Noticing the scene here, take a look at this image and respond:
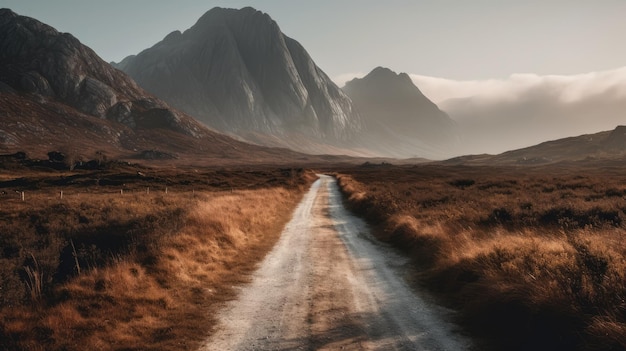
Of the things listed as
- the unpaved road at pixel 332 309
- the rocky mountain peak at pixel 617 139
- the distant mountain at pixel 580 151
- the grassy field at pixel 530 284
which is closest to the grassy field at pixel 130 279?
the unpaved road at pixel 332 309

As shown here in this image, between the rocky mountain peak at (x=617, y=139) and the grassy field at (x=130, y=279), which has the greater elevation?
the rocky mountain peak at (x=617, y=139)

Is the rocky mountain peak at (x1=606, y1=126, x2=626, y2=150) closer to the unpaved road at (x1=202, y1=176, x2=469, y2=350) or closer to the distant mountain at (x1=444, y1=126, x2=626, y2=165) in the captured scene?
the distant mountain at (x1=444, y1=126, x2=626, y2=165)

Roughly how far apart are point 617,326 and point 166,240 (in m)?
12.4

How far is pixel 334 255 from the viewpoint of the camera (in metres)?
15.5

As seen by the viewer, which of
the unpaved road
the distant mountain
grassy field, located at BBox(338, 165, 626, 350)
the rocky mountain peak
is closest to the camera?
grassy field, located at BBox(338, 165, 626, 350)

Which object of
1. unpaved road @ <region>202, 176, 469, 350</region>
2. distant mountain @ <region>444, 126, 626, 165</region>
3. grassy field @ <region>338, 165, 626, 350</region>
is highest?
distant mountain @ <region>444, 126, 626, 165</region>

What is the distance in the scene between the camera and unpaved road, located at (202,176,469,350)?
24.2 ft

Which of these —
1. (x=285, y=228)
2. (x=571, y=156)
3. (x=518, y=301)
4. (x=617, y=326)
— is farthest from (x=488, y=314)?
(x=571, y=156)

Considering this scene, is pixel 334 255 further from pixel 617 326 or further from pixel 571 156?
pixel 571 156

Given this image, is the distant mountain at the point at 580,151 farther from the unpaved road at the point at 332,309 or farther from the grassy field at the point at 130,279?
the unpaved road at the point at 332,309

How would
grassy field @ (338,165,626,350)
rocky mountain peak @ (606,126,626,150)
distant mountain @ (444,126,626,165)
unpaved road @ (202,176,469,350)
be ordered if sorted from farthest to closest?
rocky mountain peak @ (606,126,626,150)
distant mountain @ (444,126,626,165)
unpaved road @ (202,176,469,350)
grassy field @ (338,165,626,350)

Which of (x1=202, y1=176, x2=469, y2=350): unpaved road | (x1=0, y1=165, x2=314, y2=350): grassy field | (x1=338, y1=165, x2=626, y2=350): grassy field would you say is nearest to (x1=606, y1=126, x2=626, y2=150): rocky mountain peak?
(x1=338, y1=165, x2=626, y2=350): grassy field

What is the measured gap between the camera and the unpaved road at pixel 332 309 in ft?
24.2

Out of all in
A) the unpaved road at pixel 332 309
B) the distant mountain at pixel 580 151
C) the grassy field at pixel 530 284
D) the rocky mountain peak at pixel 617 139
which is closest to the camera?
the grassy field at pixel 530 284
